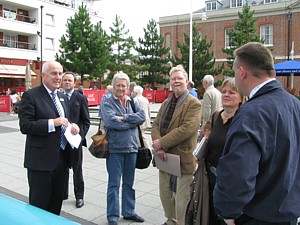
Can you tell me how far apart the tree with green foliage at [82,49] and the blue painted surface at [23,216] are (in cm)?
2884

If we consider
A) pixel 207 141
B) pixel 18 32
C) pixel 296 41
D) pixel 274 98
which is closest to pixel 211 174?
pixel 207 141

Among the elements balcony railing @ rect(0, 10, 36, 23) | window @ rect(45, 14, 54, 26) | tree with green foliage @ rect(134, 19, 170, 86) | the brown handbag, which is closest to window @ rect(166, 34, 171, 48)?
tree with green foliage @ rect(134, 19, 170, 86)

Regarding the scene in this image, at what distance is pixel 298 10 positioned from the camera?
32.6 m

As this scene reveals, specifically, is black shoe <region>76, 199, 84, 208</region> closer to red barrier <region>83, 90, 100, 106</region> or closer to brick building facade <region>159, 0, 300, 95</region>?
red barrier <region>83, 90, 100, 106</region>

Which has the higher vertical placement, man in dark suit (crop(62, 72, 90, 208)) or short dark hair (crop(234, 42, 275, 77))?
short dark hair (crop(234, 42, 275, 77))

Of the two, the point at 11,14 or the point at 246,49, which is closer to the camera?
the point at 246,49

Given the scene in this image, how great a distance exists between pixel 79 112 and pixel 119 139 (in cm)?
112

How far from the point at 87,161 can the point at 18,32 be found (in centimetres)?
3505

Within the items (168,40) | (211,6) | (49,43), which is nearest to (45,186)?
(168,40)

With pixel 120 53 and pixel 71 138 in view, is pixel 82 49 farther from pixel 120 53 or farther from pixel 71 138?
pixel 71 138

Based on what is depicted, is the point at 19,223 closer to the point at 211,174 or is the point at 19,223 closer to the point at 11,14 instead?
the point at 211,174

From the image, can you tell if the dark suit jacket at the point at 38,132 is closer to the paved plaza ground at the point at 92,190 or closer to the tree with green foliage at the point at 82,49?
the paved plaza ground at the point at 92,190

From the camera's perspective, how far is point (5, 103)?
21938 millimetres

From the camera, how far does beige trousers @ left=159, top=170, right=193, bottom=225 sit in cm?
370
